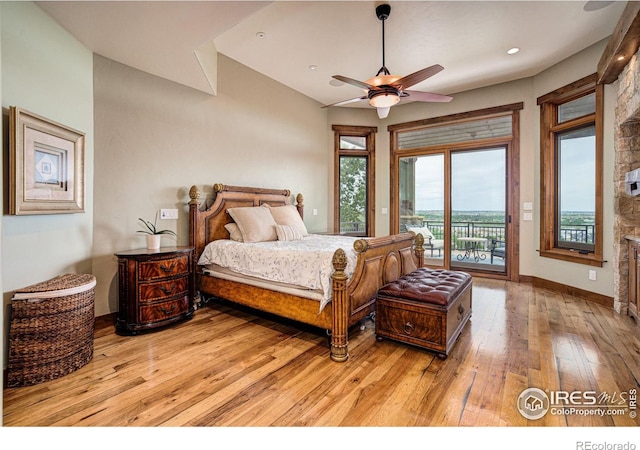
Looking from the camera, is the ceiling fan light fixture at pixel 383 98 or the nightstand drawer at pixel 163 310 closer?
the nightstand drawer at pixel 163 310

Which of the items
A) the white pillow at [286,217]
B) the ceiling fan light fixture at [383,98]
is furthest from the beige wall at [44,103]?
the ceiling fan light fixture at [383,98]

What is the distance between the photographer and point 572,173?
426cm

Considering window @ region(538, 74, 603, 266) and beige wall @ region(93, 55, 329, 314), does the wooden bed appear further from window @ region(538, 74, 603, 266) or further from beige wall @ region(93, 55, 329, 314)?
window @ region(538, 74, 603, 266)

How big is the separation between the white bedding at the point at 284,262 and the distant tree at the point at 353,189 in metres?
3.03

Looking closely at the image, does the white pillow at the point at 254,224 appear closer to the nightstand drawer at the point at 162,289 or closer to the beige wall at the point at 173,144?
the beige wall at the point at 173,144

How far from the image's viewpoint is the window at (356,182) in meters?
6.09

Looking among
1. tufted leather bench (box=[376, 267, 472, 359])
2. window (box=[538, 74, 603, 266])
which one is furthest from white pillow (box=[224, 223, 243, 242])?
window (box=[538, 74, 603, 266])

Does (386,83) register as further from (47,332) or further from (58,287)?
(47,332)

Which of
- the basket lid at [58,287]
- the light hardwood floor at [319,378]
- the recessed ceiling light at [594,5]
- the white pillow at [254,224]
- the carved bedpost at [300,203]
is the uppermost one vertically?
the recessed ceiling light at [594,5]

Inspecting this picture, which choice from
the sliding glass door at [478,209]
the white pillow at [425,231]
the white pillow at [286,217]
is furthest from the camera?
the white pillow at [425,231]

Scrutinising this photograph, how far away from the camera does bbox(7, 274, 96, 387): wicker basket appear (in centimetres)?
196

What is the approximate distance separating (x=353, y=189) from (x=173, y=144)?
3.56 m

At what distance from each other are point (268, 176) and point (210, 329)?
2553mm
